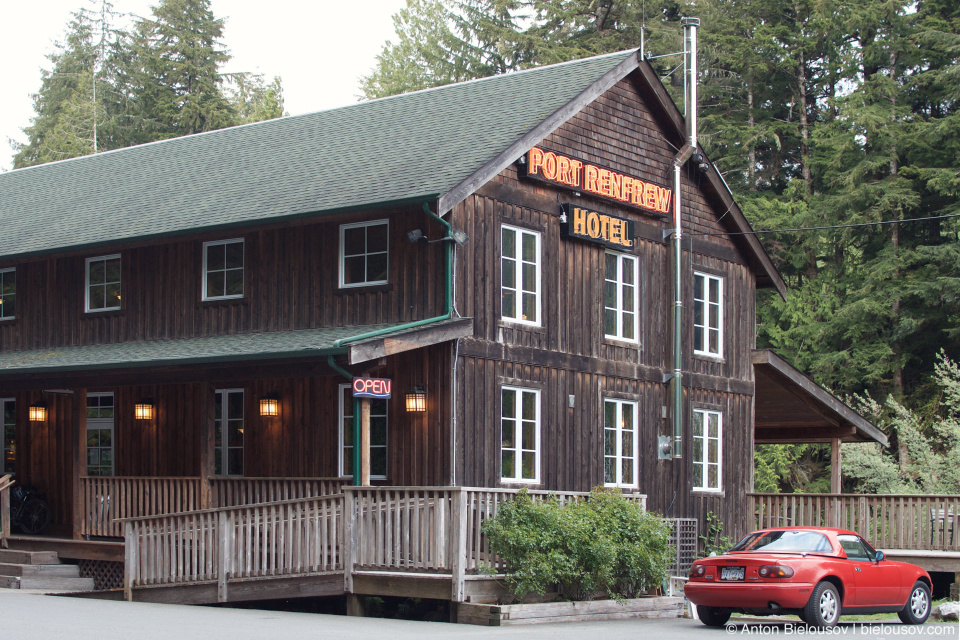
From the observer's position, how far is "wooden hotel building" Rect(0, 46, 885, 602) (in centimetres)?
1894

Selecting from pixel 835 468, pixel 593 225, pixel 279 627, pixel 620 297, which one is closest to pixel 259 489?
pixel 279 627

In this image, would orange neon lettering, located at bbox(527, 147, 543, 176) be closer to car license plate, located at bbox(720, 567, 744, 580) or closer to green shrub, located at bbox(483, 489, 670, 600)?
green shrub, located at bbox(483, 489, 670, 600)

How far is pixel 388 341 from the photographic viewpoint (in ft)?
60.0

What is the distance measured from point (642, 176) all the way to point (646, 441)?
524 cm

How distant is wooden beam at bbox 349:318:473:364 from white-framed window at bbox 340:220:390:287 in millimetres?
1975

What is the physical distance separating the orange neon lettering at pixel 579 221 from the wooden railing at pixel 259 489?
6.43m

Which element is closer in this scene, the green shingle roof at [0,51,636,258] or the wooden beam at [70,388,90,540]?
the green shingle roof at [0,51,636,258]

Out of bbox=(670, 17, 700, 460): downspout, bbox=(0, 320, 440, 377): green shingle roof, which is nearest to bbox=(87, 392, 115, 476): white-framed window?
bbox=(0, 320, 440, 377): green shingle roof

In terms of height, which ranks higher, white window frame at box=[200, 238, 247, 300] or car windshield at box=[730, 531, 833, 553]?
white window frame at box=[200, 238, 247, 300]

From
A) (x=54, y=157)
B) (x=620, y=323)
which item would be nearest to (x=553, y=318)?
(x=620, y=323)

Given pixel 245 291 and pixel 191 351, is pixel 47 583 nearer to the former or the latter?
pixel 191 351

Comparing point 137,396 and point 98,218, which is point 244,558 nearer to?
point 137,396

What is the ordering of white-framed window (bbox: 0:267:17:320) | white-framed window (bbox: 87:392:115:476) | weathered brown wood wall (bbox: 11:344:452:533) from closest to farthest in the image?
weathered brown wood wall (bbox: 11:344:452:533) → white-framed window (bbox: 87:392:115:476) → white-framed window (bbox: 0:267:17:320)

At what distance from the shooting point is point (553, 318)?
2230 centimetres
